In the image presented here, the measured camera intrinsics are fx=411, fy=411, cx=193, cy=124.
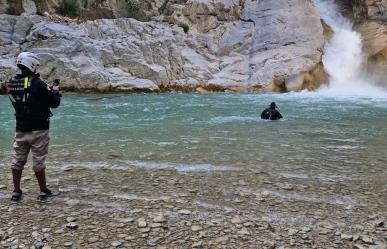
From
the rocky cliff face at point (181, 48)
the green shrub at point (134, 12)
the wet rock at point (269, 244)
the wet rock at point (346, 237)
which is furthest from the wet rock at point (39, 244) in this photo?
the green shrub at point (134, 12)

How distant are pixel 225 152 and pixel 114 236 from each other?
4.85 m

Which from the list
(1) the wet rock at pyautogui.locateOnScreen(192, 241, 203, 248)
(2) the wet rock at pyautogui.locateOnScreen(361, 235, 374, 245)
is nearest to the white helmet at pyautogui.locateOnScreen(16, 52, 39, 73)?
(1) the wet rock at pyautogui.locateOnScreen(192, 241, 203, 248)

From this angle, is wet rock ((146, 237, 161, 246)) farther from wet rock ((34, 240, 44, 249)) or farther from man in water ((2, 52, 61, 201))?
man in water ((2, 52, 61, 201))

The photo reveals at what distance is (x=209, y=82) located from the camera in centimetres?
3122

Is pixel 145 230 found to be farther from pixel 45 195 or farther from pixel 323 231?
pixel 323 231

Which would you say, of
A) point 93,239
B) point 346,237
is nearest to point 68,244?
point 93,239

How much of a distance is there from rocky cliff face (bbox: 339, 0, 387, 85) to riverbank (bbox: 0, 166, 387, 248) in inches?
1200

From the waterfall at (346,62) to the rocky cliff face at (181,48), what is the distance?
1.89 m

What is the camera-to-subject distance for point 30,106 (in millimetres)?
A: 5492

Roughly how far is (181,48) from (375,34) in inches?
640

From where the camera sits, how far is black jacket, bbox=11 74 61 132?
5.44 m

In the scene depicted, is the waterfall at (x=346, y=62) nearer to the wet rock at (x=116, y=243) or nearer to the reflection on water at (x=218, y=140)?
the reflection on water at (x=218, y=140)

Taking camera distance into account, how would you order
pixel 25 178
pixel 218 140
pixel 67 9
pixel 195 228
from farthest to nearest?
pixel 67 9
pixel 218 140
pixel 25 178
pixel 195 228

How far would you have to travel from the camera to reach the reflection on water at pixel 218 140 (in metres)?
8.07
